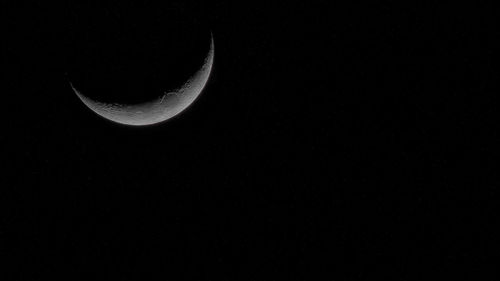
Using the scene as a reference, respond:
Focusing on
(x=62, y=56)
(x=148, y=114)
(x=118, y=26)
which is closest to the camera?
(x=118, y=26)

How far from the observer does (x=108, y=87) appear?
267 cm

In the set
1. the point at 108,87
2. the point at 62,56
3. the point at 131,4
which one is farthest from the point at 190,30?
the point at 62,56

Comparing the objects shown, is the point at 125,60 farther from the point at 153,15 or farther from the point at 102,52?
the point at 153,15

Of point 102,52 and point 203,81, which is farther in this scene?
point 203,81

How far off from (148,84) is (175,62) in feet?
0.71

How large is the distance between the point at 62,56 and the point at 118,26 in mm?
443

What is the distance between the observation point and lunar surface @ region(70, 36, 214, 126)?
112 inches

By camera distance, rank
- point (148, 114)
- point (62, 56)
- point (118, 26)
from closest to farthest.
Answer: point (118, 26) → point (62, 56) → point (148, 114)

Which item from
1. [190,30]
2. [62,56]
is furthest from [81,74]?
[190,30]

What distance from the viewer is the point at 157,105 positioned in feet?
9.48

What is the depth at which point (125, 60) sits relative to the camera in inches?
99.5

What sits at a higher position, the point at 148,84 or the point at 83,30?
the point at 83,30

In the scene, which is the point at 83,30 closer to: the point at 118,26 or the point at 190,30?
the point at 118,26

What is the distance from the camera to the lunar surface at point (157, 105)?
285 cm
